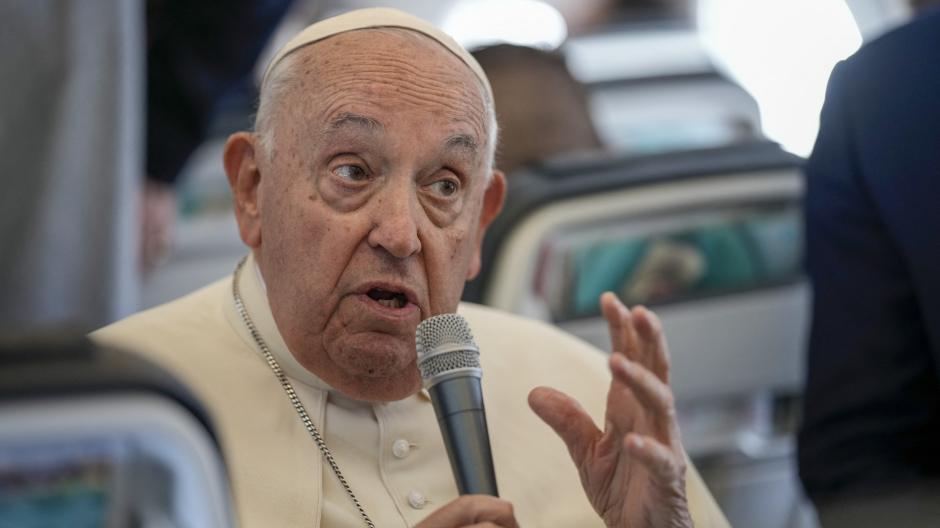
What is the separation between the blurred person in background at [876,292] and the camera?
7.37ft

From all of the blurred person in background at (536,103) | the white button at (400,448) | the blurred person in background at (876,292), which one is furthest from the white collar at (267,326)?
the blurred person in background at (536,103)

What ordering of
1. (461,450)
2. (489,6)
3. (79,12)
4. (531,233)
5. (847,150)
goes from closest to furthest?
(461,450), (79,12), (847,150), (531,233), (489,6)

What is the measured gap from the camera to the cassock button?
1.59m

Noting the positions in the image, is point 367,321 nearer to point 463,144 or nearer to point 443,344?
point 443,344

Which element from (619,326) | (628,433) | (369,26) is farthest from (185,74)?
(628,433)

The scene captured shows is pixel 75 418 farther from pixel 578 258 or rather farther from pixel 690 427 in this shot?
pixel 690 427

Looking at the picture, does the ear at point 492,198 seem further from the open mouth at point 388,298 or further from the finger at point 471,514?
the finger at point 471,514

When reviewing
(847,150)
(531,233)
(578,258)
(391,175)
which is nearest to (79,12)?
(391,175)

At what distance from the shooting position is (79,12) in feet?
7.04

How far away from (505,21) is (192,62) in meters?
4.51

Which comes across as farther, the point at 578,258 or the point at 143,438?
the point at 578,258

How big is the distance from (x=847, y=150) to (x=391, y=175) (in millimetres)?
1511

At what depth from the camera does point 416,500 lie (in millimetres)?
1594

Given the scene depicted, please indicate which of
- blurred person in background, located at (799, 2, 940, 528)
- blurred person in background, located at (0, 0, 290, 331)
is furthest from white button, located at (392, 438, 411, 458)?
blurred person in background, located at (799, 2, 940, 528)
